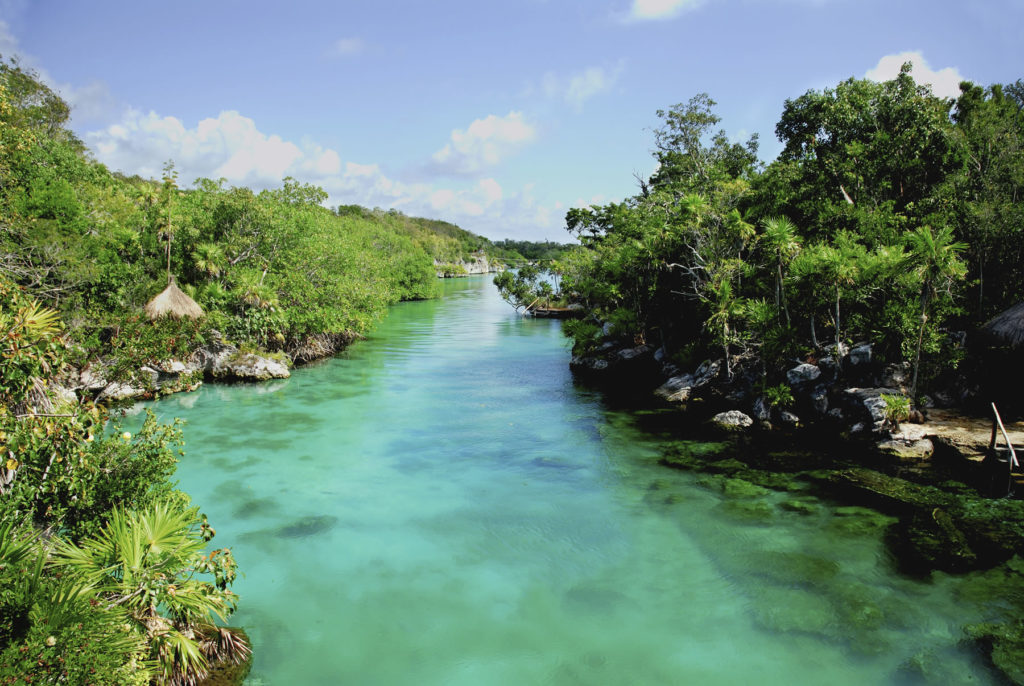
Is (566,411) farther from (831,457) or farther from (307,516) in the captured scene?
(307,516)

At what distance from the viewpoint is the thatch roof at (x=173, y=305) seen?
21625 millimetres

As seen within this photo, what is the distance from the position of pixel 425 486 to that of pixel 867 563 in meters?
9.74

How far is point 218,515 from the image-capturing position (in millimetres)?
12359

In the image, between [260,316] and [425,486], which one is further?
[260,316]

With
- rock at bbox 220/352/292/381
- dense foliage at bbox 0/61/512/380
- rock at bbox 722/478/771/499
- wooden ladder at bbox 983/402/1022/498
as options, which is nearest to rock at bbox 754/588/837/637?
rock at bbox 722/478/771/499

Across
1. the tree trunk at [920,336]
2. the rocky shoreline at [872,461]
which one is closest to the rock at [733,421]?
the rocky shoreline at [872,461]

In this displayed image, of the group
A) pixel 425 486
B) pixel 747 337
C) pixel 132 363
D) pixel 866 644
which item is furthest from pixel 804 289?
pixel 132 363

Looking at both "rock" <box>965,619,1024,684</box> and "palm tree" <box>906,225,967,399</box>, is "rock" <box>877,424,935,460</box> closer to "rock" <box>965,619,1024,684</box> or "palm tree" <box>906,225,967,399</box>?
→ "palm tree" <box>906,225,967,399</box>

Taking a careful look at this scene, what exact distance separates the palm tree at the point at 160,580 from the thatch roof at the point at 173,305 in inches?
698

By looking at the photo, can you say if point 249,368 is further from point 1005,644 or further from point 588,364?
point 1005,644

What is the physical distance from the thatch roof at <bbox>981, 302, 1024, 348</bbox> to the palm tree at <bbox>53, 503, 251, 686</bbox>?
18.5 metres

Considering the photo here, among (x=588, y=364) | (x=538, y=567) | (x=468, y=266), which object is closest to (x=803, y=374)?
(x=538, y=567)

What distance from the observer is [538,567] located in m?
10.6

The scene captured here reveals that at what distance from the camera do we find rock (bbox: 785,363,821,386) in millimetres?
17906
